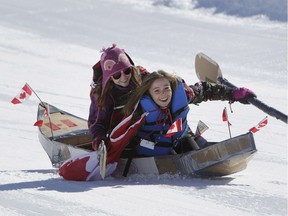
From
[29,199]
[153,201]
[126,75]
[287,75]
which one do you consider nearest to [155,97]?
[126,75]

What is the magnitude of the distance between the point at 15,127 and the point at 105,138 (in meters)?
2.34

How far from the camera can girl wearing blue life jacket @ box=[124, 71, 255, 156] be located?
15.4ft

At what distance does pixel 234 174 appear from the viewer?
5168 mm

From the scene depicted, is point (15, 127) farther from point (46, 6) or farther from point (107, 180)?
point (46, 6)

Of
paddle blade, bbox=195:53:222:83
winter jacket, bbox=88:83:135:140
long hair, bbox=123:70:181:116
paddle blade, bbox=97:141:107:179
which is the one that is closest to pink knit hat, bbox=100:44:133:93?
winter jacket, bbox=88:83:135:140

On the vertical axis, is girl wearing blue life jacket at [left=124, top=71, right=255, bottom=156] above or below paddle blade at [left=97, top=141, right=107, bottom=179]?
above

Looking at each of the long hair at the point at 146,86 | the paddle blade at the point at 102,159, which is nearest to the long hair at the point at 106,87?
the long hair at the point at 146,86

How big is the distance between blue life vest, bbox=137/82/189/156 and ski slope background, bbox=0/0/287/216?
→ 0.75 ft

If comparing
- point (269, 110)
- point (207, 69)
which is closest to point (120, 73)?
point (269, 110)

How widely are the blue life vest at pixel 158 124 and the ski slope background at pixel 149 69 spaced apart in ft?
0.75

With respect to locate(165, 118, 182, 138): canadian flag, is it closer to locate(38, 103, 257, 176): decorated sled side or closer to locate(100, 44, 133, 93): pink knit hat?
locate(38, 103, 257, 176): decorated sled side

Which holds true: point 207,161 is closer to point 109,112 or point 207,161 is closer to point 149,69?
point 109,112

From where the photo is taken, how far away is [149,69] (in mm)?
10500

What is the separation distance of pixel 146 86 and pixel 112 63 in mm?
332
